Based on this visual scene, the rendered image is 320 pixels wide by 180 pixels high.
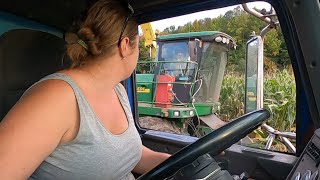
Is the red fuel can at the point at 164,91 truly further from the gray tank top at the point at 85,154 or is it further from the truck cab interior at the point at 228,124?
the gray tank top at the point at 85,154

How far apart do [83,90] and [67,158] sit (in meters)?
0.20

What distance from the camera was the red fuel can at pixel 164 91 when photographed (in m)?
4.79

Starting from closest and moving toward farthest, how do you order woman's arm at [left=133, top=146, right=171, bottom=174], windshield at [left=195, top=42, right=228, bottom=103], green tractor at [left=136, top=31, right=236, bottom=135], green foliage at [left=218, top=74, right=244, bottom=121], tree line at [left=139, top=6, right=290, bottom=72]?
woman's arm at [left=133, top=146, right=171, bottom=174] < tree line at [left=139, top=6, right=290, bottom=72] < green foliage at [left=218, top=74, right=244, bottom=121] < windshield at [left=195, top=42, right=228, bottom=103] < green tractor at [left=136, top=31, right=236, bottom=135]

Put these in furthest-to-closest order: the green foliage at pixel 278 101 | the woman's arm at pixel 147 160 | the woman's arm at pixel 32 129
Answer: the green foliage at pixel 278 101, the woman's arm at pixel 147 160, the woman's arm at pixel 32 129

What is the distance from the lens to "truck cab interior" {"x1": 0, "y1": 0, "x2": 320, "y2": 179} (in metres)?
1.08

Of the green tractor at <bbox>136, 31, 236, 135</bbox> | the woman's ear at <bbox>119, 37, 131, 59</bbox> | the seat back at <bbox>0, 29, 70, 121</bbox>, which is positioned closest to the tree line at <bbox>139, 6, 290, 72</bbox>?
the woman's ear at <bbox>119, 37, 131, 59</bbox>

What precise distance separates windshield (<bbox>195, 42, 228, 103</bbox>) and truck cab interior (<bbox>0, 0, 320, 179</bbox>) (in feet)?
4.66

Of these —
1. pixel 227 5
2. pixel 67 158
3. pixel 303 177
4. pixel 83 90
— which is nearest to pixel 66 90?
pixel 83 90

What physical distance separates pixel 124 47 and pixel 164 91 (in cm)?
364

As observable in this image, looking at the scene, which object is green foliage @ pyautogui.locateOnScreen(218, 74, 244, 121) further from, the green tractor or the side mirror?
the green tractor

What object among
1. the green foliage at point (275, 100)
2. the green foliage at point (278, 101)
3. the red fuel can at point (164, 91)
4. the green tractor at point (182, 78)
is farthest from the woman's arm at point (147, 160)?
the red fuel can at point (164, 91)

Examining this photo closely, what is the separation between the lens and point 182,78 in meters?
4.60

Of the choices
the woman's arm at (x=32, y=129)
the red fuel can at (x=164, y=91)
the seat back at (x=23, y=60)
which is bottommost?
the red fuel can at (x=164, y=91)

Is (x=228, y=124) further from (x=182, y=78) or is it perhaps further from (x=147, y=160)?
(x=182, y=78)
